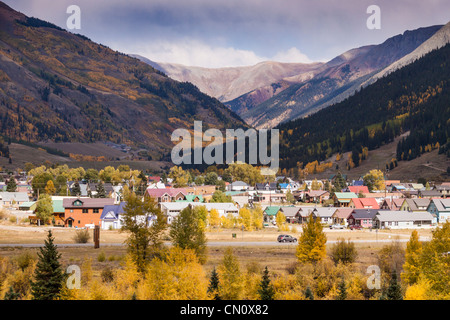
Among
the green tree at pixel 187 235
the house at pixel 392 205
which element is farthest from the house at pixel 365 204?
the green tree at pixel 187 235

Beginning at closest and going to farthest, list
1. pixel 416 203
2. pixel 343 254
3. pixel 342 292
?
pixel 342 292
pixel 343 254
pixel 416 203

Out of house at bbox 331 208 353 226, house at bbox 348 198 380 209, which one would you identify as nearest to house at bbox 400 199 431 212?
house at bbox 348 198 380 209

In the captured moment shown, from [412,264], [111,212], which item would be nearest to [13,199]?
[111,212]

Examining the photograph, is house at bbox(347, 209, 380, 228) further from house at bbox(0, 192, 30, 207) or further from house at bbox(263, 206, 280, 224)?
house at bbox(0, 192, 30, 207)

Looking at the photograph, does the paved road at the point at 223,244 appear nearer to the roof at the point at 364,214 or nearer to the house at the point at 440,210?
the roof at the point at 364,214

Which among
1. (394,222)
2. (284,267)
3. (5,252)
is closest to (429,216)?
(394,222)

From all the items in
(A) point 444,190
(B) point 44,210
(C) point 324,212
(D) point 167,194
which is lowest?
(C) point 324,212

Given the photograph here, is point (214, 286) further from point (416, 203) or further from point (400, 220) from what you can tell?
point (416, 203)
